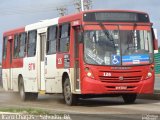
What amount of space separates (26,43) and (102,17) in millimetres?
6360

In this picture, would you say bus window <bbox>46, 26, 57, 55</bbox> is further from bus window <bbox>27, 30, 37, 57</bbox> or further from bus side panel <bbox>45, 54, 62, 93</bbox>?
bus window <bbox>27, 30, 37, 57</bbox>

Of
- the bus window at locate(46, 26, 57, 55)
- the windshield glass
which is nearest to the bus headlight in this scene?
the windshield glass

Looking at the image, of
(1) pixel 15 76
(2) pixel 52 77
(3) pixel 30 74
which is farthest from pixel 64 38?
(1) pixel 15 76

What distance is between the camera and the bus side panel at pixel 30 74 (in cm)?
2444

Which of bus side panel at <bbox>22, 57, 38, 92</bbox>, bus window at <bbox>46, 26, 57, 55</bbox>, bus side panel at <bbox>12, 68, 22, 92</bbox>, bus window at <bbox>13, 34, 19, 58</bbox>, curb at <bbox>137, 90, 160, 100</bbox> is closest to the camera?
bus window at <bbox>46, 26, 57, 55</bbox>

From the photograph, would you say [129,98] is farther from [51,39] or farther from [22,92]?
[22,92]

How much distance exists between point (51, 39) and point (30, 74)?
9.59 ft

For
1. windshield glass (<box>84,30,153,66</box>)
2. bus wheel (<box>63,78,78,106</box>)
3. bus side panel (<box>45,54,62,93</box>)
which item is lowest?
bus wheel (<box>63,78,78,106</box>)

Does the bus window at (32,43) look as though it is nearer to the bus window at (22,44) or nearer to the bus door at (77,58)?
the bus window at (22,44)

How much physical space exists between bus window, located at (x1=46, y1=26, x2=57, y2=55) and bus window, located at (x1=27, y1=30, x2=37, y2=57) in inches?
65.6

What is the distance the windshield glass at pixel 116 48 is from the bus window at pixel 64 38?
1308 mm

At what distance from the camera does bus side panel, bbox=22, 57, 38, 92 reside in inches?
962

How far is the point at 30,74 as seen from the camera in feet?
82.0

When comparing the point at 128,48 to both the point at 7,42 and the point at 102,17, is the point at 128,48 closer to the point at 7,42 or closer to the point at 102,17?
the point at 102,17
